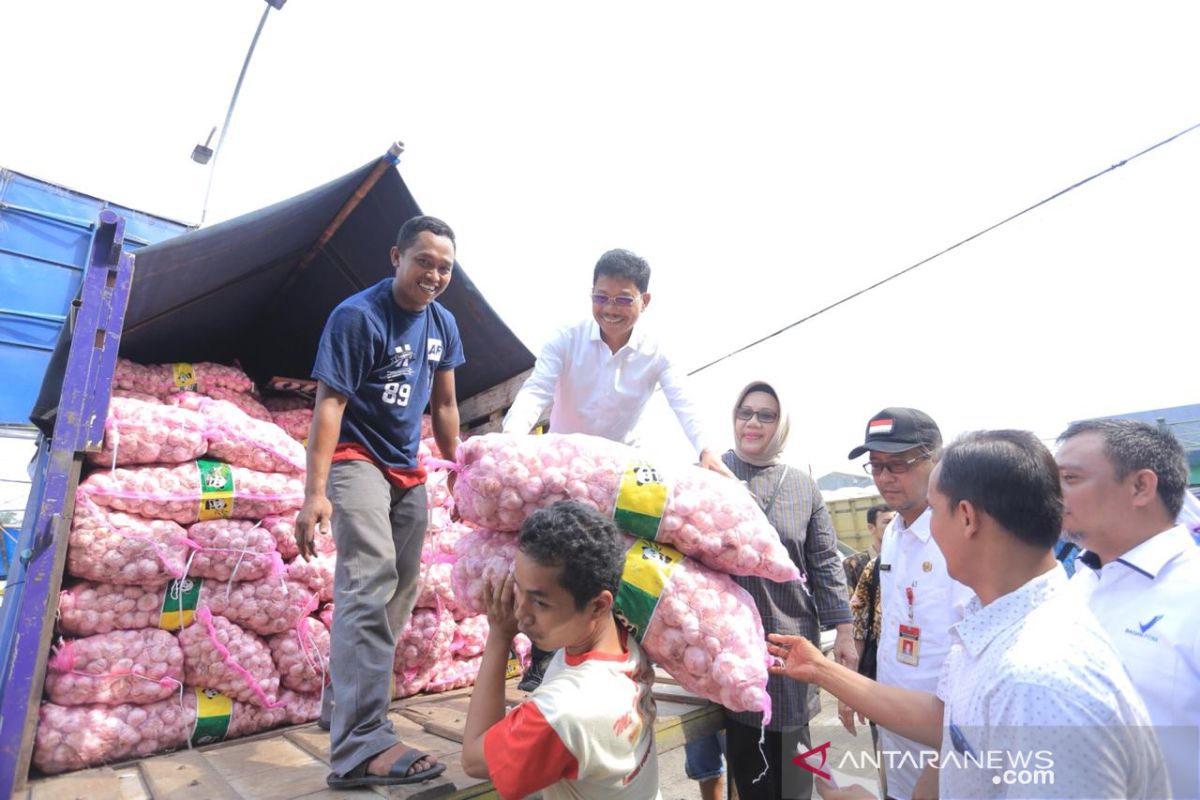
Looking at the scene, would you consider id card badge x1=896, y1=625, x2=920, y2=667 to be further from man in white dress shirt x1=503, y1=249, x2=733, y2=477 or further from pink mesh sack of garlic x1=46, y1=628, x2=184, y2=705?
pink mesh sack of garlic x1=46, y1=628, x2=184, y2=705

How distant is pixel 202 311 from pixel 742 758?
3582 mm

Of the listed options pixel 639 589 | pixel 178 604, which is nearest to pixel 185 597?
pixel 178 604

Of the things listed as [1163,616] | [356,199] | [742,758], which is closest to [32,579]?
[356,199]

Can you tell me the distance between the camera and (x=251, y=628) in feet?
9.37

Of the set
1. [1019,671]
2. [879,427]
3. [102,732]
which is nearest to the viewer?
[1019,671]

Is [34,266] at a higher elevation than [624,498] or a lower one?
higher

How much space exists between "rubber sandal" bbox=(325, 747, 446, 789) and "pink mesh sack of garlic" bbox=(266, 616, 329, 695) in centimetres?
108

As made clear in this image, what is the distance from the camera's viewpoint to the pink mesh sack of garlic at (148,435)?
261 centimetres

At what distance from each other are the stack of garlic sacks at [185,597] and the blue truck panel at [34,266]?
3.89 meters

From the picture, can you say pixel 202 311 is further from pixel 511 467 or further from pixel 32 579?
pixel 511 467

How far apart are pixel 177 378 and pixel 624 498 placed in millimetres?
2820

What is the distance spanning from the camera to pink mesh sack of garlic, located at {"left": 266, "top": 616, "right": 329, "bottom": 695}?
2.86 meters

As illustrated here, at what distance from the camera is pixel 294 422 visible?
12.4ft

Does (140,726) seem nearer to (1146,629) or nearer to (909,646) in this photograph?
(909,646)
